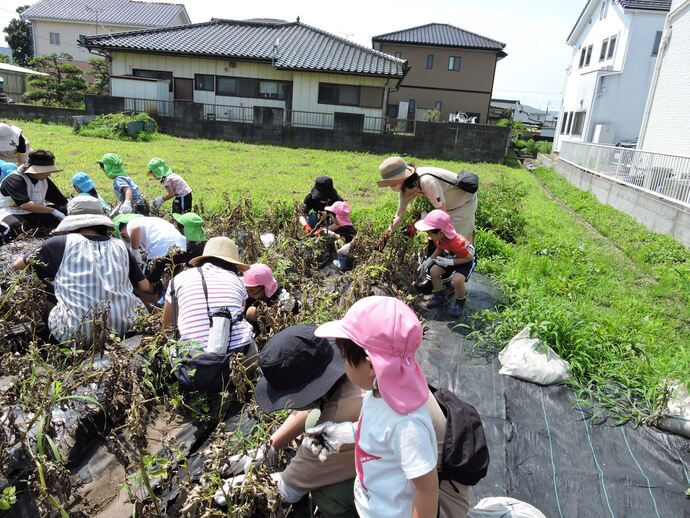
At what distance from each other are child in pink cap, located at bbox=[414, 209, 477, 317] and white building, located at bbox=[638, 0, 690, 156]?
33.0ft

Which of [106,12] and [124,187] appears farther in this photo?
[106,12]

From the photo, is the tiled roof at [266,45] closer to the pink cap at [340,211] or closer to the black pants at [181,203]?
the black pants at [181,203]

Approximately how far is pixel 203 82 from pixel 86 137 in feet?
23.2

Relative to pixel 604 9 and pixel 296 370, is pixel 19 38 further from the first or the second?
pixel 296 370

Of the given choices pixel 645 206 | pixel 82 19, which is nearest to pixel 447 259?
pixel 645 206

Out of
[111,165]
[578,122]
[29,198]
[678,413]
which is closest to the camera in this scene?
[678,413]

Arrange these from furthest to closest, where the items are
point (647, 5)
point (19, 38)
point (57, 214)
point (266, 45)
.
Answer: point (19, 38), point (266, 45), point (647, 5), point (57, 214)

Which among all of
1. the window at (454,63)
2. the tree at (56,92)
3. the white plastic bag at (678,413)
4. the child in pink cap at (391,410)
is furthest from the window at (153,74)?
the child in pink cap at (391,410)

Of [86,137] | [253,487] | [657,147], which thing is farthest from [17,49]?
[253,487]

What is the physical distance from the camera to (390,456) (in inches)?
66.4

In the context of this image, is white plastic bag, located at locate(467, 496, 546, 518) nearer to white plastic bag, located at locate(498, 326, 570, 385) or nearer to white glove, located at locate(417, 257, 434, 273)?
white plastic bag, located at locate(498, 326, 570, 385)

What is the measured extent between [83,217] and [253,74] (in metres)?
18.8

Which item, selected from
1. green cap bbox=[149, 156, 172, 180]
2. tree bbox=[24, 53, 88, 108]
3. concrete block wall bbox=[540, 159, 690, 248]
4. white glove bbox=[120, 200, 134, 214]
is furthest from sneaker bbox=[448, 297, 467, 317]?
tree bbox=[24, 53, 88, 108]

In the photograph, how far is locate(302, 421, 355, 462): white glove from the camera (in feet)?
6.42
